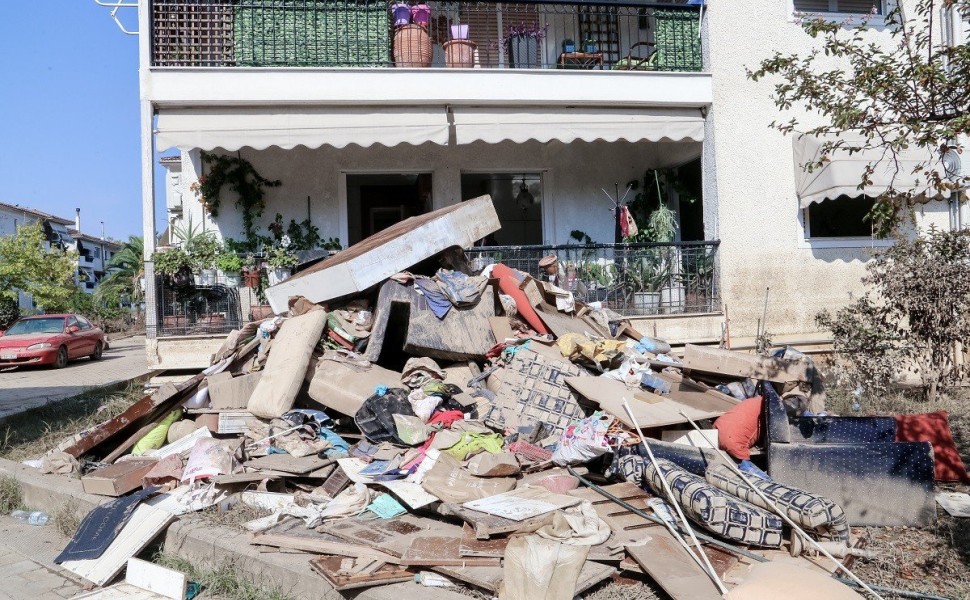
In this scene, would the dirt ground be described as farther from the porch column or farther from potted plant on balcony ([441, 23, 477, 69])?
the porch column

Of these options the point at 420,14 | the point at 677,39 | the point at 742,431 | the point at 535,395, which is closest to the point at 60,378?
the point at 420,14

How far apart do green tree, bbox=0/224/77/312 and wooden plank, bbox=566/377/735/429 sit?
23387mm

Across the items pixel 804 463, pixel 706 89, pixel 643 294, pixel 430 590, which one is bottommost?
pixel 430 590

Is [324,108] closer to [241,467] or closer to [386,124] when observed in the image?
[386,124]

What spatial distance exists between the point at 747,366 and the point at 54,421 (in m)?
7.78

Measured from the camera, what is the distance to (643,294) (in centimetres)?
954

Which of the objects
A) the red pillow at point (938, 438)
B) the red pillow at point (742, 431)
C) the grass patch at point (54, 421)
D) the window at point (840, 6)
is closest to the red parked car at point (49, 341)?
the grass patch at point (54, 421)

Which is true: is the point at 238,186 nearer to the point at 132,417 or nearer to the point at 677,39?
the point at 132,417

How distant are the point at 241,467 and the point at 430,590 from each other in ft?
7.60

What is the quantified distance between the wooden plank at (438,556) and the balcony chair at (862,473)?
2.02 meters

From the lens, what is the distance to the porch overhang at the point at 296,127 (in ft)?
28.3

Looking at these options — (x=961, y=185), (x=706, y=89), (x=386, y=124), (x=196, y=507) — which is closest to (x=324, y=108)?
(x=386, y=124)

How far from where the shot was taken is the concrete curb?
3.42 meters

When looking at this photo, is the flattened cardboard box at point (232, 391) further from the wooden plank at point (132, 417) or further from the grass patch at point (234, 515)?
the grass patch at point (234, 515)
